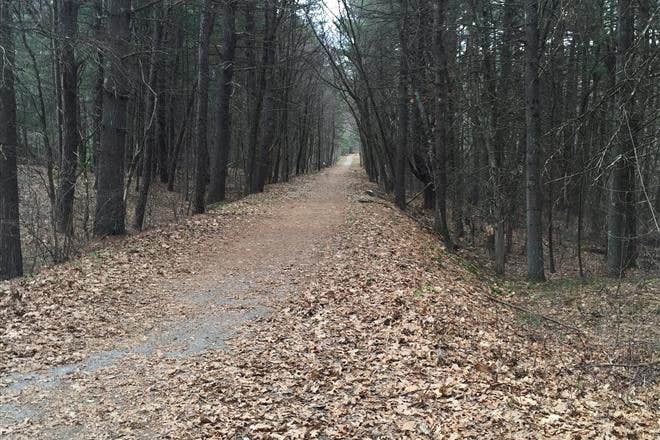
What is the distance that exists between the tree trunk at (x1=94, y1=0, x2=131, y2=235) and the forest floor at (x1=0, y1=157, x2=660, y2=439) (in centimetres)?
171

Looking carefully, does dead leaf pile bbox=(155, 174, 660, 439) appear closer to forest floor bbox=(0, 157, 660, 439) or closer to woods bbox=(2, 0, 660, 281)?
forest floor bbox=(0, 157, 660, 439)

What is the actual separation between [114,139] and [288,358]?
8151mm

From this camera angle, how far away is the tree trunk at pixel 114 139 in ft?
38.9

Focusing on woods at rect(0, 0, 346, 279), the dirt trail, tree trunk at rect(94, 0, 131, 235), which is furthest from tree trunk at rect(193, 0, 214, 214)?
the dirt trail

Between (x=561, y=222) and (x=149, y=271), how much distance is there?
1846 centimetres

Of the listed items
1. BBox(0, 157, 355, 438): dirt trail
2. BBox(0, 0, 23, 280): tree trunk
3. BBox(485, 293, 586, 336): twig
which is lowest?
BBox(485, 293, 586, 336): twig

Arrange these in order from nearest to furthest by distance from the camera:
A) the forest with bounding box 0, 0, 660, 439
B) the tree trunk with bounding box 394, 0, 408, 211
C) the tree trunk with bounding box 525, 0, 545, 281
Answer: the forest with bounding box 0, 0, 660, 439 < the tree trunk with bounding box 525, 0, 545, 281 < the tree trunk with bounding box 394, 0, 408, 211

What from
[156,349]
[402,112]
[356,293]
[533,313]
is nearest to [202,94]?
[402,112]

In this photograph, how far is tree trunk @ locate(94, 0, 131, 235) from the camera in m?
11.8

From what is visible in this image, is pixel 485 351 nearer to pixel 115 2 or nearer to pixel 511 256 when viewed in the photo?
pixel 115 2

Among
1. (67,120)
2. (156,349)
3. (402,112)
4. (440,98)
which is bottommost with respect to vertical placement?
(156,349)

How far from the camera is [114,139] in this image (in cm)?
1218

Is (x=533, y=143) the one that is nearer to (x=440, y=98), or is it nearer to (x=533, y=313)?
(x=440, y=98)

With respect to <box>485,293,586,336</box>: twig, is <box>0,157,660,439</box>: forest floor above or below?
above
